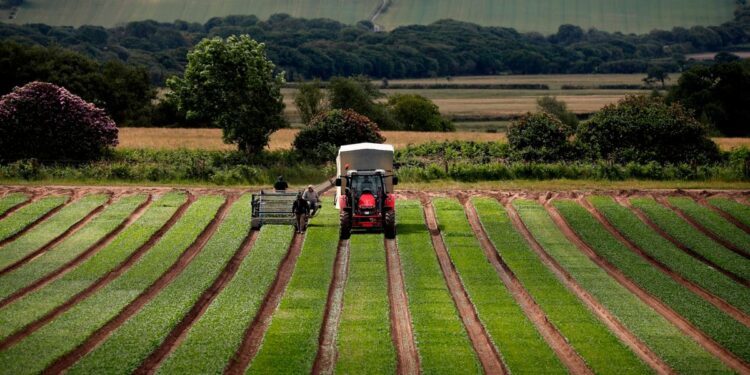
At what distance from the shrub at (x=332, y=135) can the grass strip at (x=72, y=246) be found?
13.0m

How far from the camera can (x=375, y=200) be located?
37.8 metres

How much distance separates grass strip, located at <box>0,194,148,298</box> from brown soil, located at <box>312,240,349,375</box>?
961 cm

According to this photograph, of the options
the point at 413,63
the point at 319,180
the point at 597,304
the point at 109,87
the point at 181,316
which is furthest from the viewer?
the point at 413,63

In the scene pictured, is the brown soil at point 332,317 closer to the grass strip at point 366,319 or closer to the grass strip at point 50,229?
the grass strip at point 366,319

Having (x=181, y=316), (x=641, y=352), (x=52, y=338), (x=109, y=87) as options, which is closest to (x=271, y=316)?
(x=181, y=316)

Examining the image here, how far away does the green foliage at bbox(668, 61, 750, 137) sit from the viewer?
286 ft

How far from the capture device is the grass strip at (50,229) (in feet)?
118

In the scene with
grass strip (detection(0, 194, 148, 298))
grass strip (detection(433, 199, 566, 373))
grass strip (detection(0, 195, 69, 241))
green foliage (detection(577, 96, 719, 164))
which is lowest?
grass strip (detection(433, 199, 566, 373))

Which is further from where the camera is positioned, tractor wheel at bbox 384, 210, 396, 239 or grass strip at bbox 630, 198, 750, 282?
tractor wheel at bbox 384, 210, 396, 239

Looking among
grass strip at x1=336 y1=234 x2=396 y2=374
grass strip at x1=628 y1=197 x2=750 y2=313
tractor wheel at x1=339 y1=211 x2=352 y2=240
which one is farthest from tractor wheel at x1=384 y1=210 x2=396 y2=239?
grass strip at x1=628 y1=197 x2=750 y2=313

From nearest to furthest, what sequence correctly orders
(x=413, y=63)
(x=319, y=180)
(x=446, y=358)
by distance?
(x=446, y=358)
(x=319, y=180)
(x=413, y=63)

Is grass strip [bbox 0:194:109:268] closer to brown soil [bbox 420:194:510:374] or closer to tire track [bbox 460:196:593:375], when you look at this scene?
brown soil [bbox 420:194:510:374]

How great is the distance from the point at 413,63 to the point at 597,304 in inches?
5721

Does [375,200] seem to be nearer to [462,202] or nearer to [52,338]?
[462,202]
